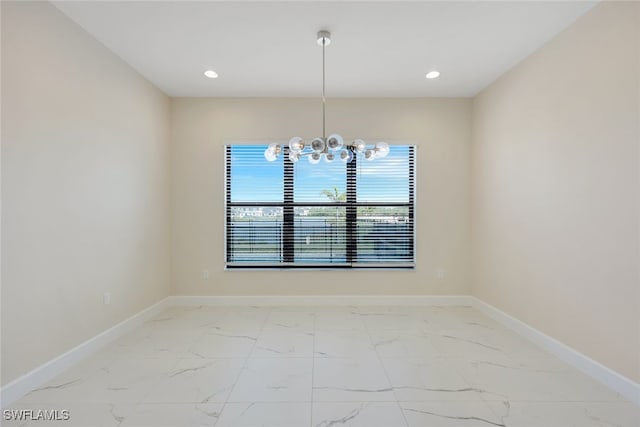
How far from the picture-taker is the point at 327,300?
13.8ft

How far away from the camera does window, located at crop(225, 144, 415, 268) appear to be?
430 centimetres

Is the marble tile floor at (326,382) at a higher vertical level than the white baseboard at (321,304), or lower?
lower

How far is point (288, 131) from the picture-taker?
4215mm
